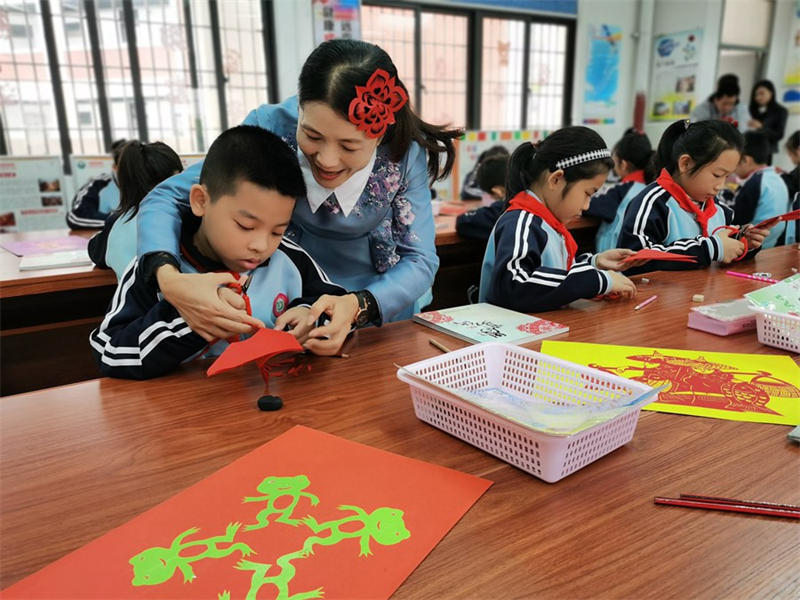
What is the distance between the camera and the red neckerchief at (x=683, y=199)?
6.53 feet

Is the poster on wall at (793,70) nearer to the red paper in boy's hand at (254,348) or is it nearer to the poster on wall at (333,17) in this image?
the poster on wall at (333,17)

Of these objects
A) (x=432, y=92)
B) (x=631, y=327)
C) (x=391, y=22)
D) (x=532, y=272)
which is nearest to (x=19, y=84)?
(x=391, y=22)

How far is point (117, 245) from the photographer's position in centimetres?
180

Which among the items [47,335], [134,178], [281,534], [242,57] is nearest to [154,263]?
[281,534]

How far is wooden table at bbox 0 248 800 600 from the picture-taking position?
50 cm

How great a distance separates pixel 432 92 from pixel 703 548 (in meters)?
6.02

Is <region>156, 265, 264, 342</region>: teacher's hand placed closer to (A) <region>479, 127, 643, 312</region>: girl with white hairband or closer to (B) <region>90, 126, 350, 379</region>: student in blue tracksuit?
(B) <region>90, 126, 350, 379</region>: student in blue tracksuit

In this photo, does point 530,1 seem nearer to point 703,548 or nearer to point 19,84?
point 19,84

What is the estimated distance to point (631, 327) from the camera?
1207 mm

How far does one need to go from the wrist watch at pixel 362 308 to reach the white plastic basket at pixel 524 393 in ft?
0.92

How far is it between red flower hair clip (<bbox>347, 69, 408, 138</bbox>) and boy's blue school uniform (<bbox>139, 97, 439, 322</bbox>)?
0.20 metres

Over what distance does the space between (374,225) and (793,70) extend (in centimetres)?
790

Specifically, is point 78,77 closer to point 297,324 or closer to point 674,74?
point 297,324

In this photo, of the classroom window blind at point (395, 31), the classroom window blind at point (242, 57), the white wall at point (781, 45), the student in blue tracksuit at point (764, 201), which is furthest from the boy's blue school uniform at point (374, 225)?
the white wall at point (781, 45)
